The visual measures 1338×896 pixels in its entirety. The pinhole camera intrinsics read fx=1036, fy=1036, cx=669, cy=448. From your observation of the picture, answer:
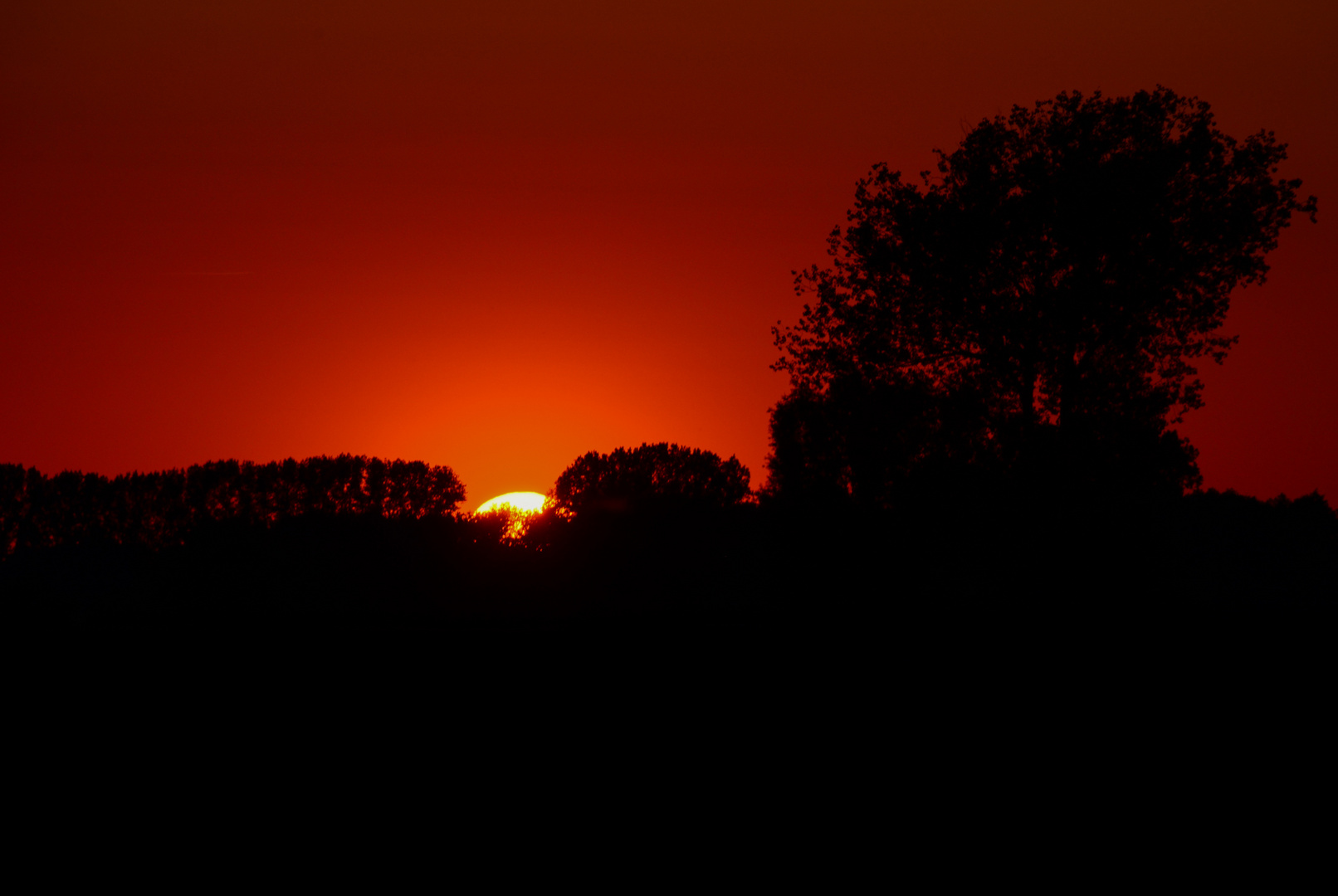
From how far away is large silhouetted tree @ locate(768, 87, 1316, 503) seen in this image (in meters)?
37.7

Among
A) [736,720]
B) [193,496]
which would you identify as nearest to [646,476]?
[193,496]

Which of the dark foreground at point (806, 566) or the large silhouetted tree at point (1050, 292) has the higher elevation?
the large silhouetted tree at point (1050, 292)

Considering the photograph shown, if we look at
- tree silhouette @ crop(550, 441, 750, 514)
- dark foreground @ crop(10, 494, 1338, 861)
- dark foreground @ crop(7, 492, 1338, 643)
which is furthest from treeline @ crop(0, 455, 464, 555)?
dark foreground @ crop(10, 494, 1338, 861)

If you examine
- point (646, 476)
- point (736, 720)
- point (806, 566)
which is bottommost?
point (736, 720)

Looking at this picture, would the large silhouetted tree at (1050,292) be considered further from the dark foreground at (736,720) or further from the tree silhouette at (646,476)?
the tree silhouette at (646,476)

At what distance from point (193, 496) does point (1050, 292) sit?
5461 centimetres

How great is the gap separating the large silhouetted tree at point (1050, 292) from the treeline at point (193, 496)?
1341 inches

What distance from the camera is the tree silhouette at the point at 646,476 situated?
2266 inches

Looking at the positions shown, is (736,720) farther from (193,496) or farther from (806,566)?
(193,496)

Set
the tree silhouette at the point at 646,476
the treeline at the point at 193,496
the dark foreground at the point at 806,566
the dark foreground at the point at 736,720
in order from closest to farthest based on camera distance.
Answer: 1. the dark foreground at the point at 736,720
2. the dark foreground at the point at 806,566
3. the tree silhouette at the point at 646,476
4. the treeline at the point at 193,496

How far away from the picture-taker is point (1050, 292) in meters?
38.5

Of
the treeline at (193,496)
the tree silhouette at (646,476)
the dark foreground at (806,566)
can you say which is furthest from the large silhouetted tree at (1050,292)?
the treeline at (193,496)

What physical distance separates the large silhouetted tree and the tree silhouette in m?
18.0

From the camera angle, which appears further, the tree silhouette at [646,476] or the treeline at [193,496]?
the treeline at [193,496]
